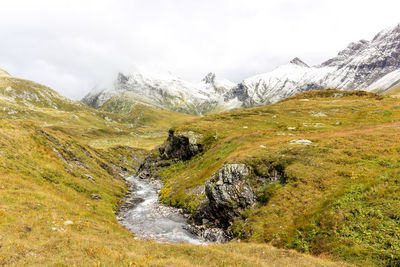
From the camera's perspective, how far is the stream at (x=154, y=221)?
1023 inches

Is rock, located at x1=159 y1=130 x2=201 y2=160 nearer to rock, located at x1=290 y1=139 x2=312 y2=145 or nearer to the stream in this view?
the stream

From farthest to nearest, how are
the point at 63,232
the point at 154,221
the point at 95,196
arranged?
1. the point at 95,196
2. the point at 154,221
3. the point at 63,232

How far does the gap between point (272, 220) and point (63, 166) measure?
1426 inches

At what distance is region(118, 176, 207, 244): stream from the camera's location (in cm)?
2598

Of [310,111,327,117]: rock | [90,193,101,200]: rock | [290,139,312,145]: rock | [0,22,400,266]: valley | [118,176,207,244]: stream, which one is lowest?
[118,176,207,244]: stream

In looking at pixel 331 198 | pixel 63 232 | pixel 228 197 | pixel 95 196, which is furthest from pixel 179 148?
pixel 331 198

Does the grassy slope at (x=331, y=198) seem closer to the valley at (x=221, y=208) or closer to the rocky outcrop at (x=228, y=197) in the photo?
the valley at (x=221, y=208)

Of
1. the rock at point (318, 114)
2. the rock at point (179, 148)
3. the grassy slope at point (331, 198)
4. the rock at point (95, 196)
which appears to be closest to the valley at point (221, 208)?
the grassy slope at point (331, 198)

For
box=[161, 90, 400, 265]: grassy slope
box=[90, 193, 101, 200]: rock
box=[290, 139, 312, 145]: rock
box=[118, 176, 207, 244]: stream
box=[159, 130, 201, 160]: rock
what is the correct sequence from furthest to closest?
box=[159, 130, 201, 160]: rock, box=[290, 139, 312, 145]: rock, box=[90, 193, 101, 200]: rock, box=[118, 176, 207, 244]: stream, box=[161, 90, 400, 265]: grassy slope

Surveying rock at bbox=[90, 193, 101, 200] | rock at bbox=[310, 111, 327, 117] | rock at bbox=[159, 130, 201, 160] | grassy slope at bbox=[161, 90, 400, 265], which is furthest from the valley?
rock at bbox=[310, 111, 327, 117]

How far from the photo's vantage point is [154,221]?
31.4 m

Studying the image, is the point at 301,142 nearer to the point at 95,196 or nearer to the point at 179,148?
the point at 95,196

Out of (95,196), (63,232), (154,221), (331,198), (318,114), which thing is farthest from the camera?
(318,114)

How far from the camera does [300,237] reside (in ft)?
64.3
